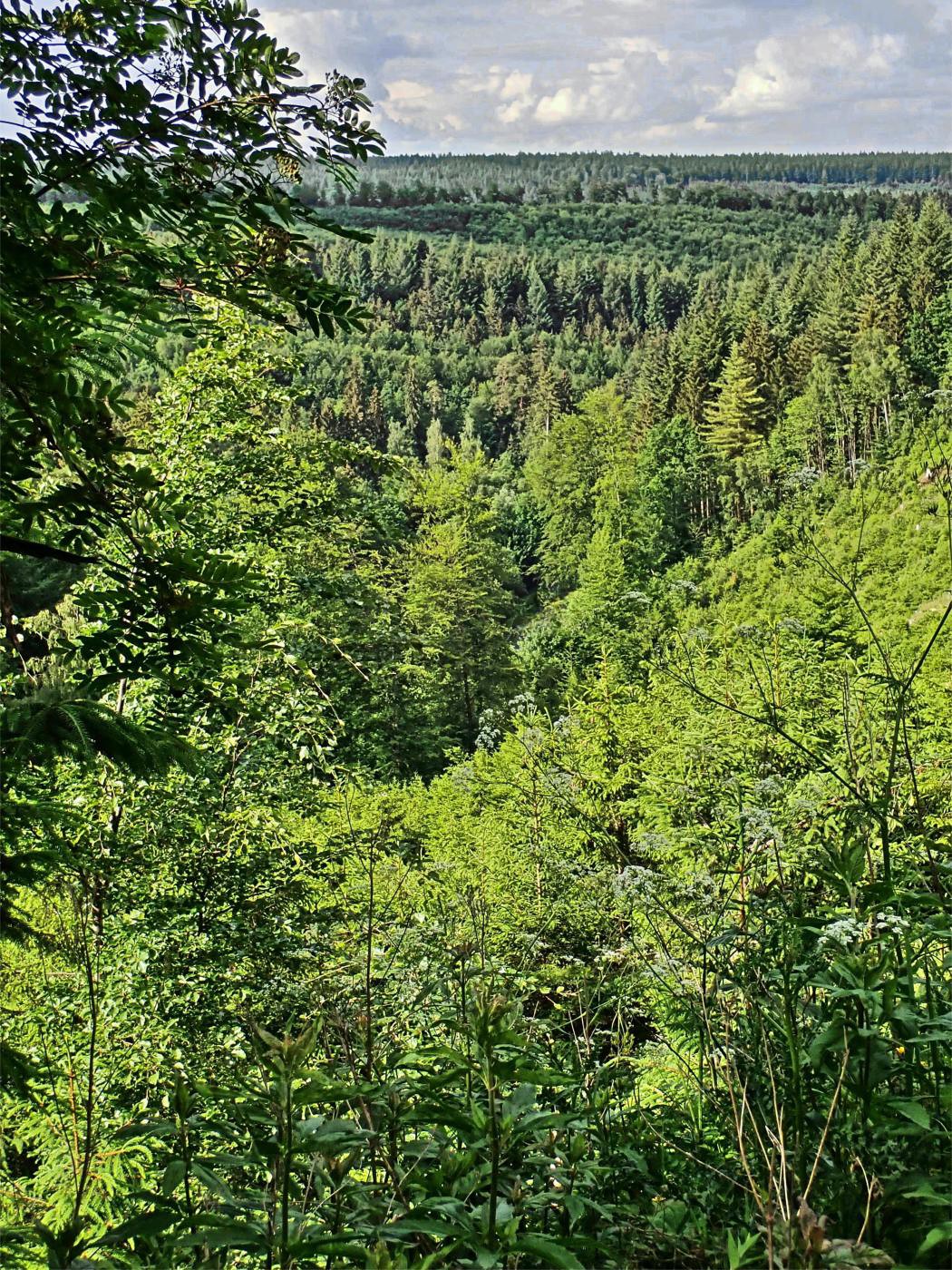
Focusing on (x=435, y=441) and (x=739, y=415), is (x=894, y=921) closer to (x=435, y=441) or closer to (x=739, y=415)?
(x=739, y=415)

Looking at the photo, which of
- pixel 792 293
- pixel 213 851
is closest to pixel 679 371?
pixel 792 293

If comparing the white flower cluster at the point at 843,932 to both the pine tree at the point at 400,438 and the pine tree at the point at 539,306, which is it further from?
the pine tree at the point at 539,306

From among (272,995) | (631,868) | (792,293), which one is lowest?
(272,995)

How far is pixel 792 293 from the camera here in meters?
72.4

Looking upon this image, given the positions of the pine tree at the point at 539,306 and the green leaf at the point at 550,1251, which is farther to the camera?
the pine tree at the point at 539,306

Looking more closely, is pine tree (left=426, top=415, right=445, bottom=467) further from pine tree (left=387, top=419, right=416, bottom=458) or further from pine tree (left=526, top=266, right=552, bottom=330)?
pine tree (left=526, top=266, right=552, bottom=330)

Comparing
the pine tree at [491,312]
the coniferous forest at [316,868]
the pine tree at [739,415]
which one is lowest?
the coniferous forest at [316,868]

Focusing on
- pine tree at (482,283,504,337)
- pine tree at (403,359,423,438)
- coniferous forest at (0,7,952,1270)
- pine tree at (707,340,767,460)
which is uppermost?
pine tree at (482,283,504,337)

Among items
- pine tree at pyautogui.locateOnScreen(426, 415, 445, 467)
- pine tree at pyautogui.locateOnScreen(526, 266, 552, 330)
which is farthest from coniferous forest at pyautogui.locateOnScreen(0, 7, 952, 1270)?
pine tree at pyautogui.locateOnScreen(526, 266, 552, 330)

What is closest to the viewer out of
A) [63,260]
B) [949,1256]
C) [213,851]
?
[949,1256]

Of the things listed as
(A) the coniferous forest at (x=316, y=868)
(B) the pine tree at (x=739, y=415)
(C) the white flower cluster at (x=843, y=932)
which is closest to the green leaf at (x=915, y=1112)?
(A) the coniferous forest at (x=316, y=868)

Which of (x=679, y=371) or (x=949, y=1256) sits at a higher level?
(x=679, y=371)

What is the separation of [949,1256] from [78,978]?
192 inches

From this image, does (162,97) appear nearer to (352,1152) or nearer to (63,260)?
(63,260)
